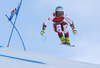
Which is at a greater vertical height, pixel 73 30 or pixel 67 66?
pixel 73 30

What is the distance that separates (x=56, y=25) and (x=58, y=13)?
406 millimetres

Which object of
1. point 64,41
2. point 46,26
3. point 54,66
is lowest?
point 54,66

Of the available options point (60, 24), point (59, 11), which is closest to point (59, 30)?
point (60, 24)

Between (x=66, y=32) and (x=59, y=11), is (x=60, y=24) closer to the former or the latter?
(x=66, y=32)

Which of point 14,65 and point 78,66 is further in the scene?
point 78,66

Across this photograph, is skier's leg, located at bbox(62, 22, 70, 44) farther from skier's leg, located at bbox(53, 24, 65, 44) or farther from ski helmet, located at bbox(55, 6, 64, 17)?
ski helmet, located at bbox(55, 6, 64, 17)

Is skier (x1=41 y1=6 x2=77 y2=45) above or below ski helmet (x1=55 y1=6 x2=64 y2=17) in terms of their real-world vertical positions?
below

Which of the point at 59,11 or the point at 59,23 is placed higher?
the point at 59,11

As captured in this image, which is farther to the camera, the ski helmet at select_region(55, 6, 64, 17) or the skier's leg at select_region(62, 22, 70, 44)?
the skier's leg at select_region(62, 22, 70, 44)

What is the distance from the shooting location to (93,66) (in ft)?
13.1

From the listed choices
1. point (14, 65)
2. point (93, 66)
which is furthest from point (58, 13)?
point (14, 65)

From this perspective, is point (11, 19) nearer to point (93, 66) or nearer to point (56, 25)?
point (56, 25)

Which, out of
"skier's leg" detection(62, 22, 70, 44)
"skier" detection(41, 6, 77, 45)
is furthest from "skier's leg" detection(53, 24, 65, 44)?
"skier's leg" detection(62, 22, 70, 44)

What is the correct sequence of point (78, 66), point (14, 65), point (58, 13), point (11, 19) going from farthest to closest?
point (11, 19) < point (58, 13) < point (78, 66) < point (14, 65)
